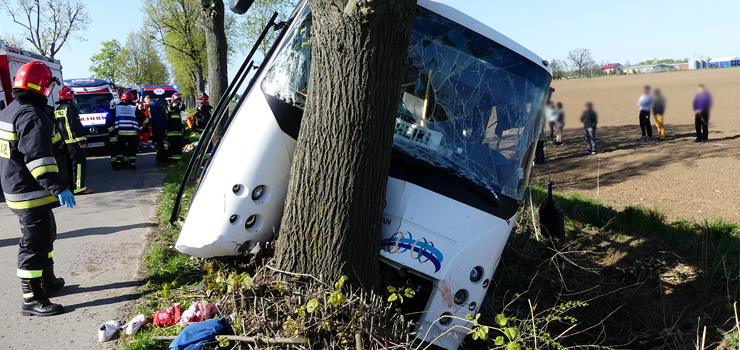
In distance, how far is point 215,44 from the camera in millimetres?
10945

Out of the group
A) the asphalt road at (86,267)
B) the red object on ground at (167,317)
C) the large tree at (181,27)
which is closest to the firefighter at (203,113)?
the asphalt road at (86,267)

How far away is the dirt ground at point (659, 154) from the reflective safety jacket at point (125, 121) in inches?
341

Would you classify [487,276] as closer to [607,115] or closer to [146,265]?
[607,115]

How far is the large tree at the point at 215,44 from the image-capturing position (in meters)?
10.7

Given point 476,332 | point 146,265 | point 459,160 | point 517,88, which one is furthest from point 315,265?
point 146,265

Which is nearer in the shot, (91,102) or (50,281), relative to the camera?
(50,281)

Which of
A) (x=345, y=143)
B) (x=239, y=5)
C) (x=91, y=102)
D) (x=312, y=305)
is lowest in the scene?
(x=312, y=305)

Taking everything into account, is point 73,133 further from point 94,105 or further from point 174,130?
point 94,105

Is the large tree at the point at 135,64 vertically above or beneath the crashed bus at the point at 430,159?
above

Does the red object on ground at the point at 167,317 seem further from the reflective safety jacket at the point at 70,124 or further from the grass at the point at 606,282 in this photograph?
the reflective safety jacket at the point at 70,124

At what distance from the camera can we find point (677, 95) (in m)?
4.47

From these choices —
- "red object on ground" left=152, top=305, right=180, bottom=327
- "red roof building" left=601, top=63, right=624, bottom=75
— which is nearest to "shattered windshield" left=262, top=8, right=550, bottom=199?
"red roof building" left=601, top=63, right=624, bottom=75

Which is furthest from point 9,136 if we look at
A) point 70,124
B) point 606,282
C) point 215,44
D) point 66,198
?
point 215,44

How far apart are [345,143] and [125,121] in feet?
30.1
